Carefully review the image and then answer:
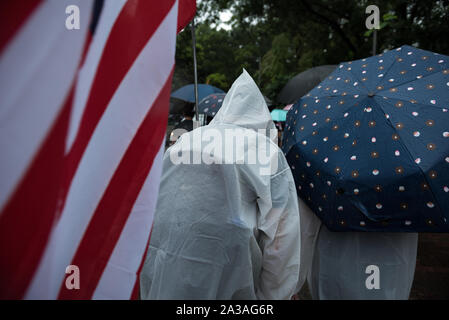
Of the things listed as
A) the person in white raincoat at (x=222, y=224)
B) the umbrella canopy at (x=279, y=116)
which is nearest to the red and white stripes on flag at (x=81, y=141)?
the person in white raincoat at (x=222, y=224)

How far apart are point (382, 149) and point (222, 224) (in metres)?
1.08

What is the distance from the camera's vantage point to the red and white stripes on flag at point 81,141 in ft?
3.00

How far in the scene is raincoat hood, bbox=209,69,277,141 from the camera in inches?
82.7

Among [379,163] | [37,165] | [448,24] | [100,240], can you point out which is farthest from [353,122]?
[448,24]

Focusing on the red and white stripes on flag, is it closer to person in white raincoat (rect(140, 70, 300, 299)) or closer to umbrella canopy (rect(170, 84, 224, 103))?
person in white raincoat (rect(140, 70, 300, 299))

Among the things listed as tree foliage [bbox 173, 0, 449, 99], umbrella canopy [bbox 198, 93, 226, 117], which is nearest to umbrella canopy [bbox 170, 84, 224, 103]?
umbrella canopy [bbox 198, 93, 226, 117]

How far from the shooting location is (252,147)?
1897 mm

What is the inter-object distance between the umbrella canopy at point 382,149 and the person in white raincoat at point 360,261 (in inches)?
18.3

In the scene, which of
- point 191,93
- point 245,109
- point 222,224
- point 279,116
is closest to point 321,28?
point 279,116

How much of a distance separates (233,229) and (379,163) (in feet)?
3.17

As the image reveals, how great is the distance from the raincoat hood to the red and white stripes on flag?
2.75 feet

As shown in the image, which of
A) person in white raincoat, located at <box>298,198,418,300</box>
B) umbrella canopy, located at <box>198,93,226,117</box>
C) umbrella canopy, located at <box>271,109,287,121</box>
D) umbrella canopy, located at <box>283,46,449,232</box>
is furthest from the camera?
umbrella canopy, located at <box>271,109,287,121</box>

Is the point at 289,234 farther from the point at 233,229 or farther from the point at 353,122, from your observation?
the point at 353,122

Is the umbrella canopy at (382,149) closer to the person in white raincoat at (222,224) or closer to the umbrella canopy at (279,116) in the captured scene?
the person in white raincoat at (222,224)
